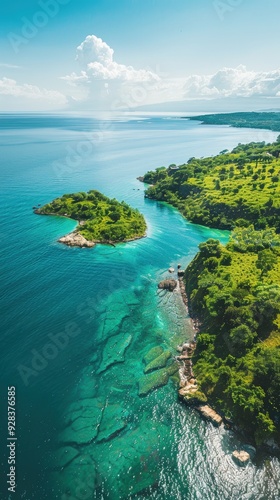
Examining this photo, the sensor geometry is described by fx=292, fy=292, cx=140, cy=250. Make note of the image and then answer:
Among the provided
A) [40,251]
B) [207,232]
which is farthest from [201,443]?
[207,232]

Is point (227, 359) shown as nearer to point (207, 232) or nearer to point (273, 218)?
point (207, 232)

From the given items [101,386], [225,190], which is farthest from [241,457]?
[225,190]

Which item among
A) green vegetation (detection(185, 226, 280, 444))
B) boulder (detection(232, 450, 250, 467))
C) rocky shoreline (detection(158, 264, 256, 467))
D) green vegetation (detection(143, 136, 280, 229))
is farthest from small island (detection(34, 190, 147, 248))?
Answer: boulder (detection(232, 450, 250, 467))

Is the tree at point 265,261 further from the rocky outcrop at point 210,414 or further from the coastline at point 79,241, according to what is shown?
the coastline at point 79,241

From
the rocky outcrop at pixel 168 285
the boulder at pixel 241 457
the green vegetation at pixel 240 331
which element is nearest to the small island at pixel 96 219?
the rocky outcrop at pixel 168 285

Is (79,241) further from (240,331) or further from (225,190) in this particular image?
(225,190)
